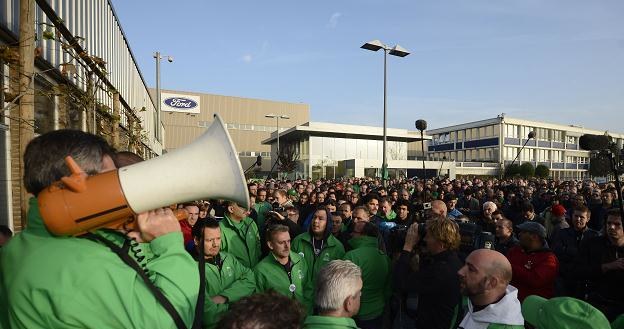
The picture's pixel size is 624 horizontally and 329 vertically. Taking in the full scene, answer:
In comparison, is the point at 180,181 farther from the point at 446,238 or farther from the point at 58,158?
the point at 446,238

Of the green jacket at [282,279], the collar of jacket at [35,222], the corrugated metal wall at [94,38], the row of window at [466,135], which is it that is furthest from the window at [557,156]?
the collar of jacket at [35,222]

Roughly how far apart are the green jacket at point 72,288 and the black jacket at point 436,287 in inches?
95.0

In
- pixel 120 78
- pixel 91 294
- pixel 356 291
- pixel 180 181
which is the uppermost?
pixel 120 78

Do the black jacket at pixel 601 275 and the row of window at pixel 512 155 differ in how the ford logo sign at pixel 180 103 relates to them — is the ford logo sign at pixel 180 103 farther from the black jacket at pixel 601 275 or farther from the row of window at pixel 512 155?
the black jacket at pixel 601 275

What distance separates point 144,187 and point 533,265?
391 centimetres

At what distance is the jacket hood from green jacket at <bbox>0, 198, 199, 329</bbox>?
6.12 ft

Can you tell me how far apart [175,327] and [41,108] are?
22.8 ft

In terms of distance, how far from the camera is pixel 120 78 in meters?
14.7

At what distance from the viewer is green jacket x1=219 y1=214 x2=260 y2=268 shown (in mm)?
4902

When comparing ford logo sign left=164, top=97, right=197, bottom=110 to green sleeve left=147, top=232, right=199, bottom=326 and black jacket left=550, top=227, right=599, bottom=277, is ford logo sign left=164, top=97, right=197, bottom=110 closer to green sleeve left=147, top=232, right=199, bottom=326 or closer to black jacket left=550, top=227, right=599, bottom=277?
black jacket left=550, top=227, right=599, bottom=277

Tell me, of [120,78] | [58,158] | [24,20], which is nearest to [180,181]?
[58,158]

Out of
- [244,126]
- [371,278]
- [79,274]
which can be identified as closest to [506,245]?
[371,278]

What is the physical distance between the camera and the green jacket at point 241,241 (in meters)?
4.90

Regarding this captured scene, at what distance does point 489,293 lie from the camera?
2459 mm
